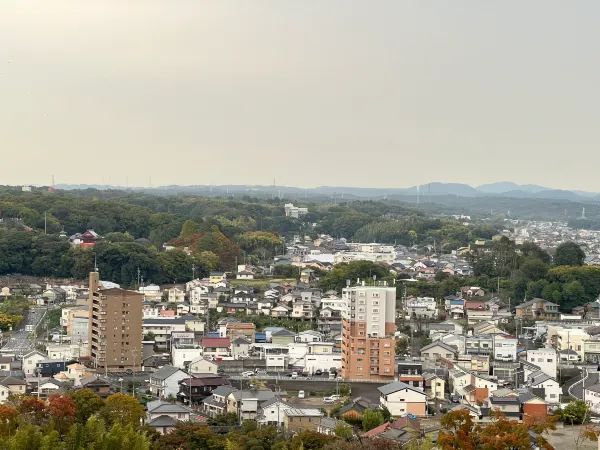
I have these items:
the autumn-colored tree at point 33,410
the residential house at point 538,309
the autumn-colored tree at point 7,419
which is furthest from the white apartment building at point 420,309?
the autumn-colored tree at point 7,419

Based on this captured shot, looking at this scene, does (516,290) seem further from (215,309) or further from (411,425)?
(411,425)

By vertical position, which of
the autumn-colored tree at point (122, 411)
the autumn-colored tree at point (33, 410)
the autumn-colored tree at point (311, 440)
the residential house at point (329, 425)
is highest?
the autumn-colored tree at point (33, 410)

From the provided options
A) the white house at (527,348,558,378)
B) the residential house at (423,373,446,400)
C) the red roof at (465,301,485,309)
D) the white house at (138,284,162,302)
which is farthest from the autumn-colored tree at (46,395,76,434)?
the red roof at (465,301,485,309)

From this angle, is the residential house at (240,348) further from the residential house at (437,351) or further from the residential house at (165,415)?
the residential house at (165,415)

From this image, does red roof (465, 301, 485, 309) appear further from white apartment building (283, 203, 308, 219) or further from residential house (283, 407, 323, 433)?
white apartment building (283, 203, 308, 219)

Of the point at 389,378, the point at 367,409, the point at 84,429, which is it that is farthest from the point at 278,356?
the point at 84,429
